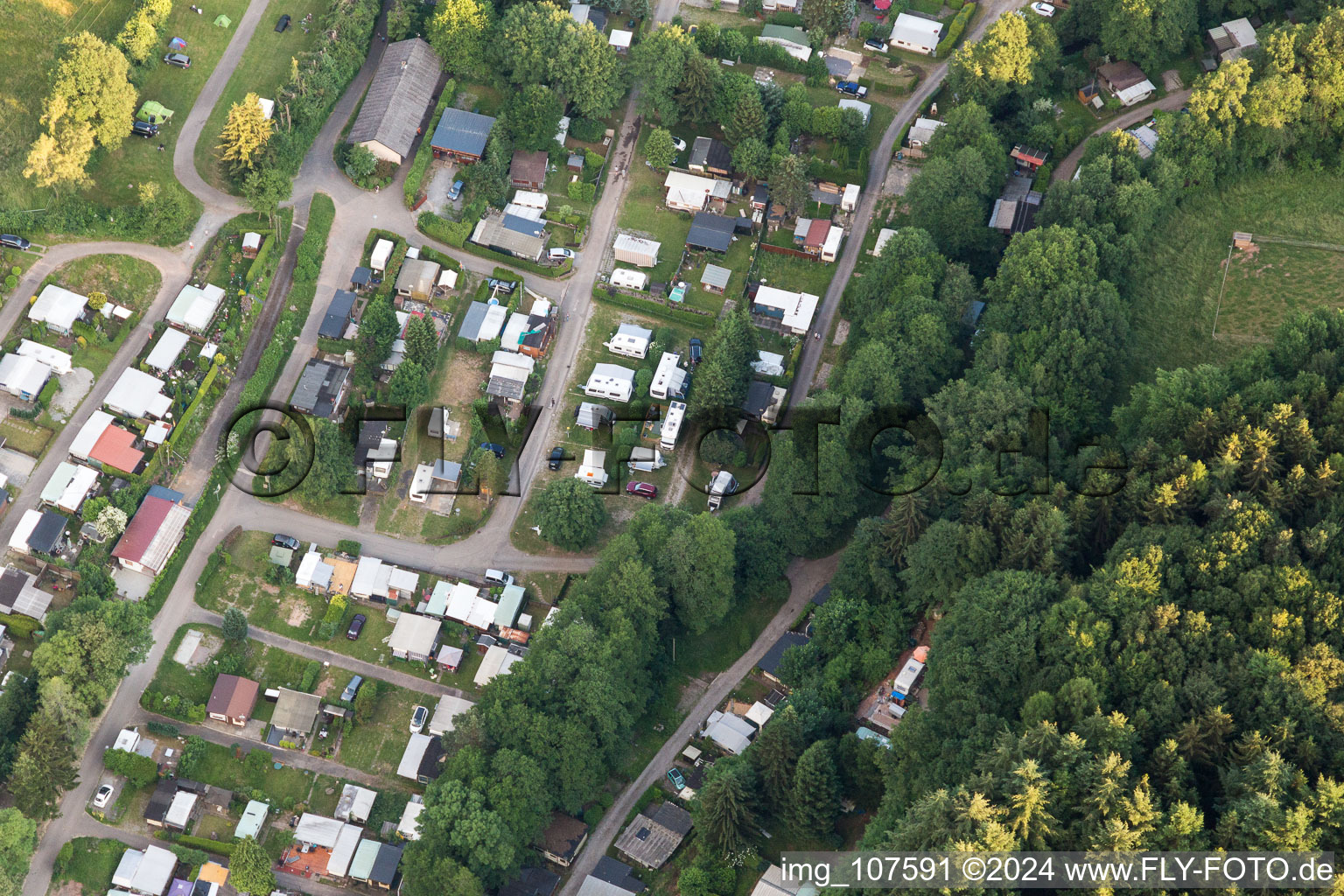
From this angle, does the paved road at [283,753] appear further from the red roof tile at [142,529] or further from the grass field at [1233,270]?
the grass field at [1233,270]

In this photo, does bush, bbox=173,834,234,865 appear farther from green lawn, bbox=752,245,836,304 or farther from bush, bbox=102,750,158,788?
green lawn, bbox=752,245,836,304

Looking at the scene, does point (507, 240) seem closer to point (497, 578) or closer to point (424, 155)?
point (424, 155)

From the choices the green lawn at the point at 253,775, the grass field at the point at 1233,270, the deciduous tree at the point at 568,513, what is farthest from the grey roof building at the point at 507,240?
the grass field at the point at 1233,270

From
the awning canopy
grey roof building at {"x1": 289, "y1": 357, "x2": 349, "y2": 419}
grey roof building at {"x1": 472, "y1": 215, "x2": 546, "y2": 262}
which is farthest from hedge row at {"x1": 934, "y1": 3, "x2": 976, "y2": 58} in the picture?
the awning canopy

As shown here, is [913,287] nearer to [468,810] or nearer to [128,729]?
[468,810]

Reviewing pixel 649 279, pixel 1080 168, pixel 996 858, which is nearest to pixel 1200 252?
pixel 1080 168
